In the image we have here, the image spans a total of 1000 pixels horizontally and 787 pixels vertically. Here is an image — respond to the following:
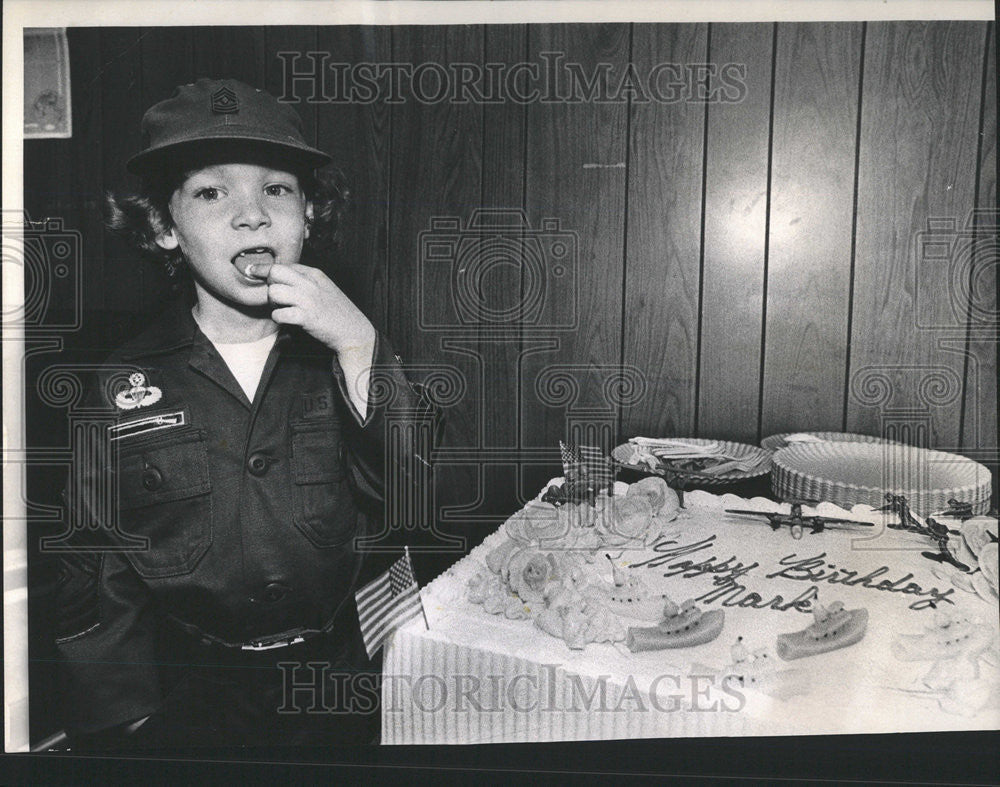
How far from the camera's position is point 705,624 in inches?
38.6

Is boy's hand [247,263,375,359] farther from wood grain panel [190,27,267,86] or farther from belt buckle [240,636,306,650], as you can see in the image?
belt buckle [240,636,306,650]

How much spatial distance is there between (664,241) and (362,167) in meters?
0.43

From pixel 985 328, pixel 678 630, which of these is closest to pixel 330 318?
pixel 678 630

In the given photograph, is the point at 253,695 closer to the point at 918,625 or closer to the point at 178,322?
the point at 178,322

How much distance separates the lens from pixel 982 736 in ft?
3.61

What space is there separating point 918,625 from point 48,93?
1.37 metres

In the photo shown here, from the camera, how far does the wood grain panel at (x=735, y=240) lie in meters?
1.09

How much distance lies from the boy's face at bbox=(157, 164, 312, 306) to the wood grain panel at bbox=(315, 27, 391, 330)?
6cm

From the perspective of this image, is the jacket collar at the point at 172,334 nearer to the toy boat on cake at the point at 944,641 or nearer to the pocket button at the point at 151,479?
the pocket button at the point at 151,479

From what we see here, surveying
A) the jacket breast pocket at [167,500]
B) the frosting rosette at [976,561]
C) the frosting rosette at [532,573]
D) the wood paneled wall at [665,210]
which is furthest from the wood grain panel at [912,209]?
the jacket breast pocket at [167,500]

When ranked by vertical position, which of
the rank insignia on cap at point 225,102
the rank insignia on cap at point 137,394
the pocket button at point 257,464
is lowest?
the pocket button at point 257,464

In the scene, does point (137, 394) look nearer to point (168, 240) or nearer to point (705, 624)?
point (168, 240)

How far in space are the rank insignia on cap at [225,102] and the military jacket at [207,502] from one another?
28cm

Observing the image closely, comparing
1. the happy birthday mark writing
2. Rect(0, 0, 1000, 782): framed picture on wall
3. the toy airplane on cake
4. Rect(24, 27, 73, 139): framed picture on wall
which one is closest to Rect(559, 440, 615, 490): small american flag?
Rect(0, 0, 1000, 782): framed picture on wall
